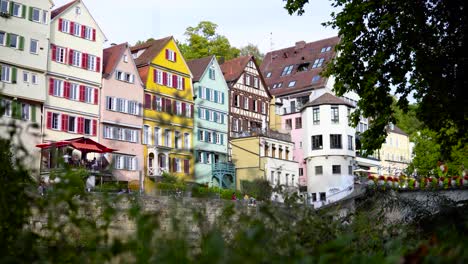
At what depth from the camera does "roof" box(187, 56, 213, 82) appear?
183 ft

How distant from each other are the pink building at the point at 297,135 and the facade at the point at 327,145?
40.2 inches

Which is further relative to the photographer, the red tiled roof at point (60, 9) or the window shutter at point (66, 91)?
the red tiled roof at point (60, 9)

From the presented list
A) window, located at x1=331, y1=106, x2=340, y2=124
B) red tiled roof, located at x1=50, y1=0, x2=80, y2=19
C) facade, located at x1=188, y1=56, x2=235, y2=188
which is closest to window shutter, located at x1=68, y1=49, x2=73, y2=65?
red tiled roof, located at x1=50, y1=0, x2=80, y2=19

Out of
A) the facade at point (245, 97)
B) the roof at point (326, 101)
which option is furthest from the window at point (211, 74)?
the roof at point (326, 101)

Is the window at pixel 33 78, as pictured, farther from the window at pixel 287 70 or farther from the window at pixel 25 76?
the window at pixel 287 70

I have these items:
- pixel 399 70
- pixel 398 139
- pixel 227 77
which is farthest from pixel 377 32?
pixel 398 139

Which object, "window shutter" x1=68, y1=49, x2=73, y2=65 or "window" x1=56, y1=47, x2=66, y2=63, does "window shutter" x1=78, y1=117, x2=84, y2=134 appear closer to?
"window shutter" x1=68, y1=49, x2=73, y2=65

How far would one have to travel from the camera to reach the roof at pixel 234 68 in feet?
197

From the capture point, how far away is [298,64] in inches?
2837

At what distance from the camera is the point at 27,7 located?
42.3 meters

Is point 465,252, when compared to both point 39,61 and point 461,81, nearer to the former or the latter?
point 461,81

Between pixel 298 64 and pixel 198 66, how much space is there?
17.9m

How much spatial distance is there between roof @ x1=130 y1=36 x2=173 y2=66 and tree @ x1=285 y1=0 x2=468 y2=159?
112ft

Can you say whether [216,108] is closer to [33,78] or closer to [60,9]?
[60,9]
